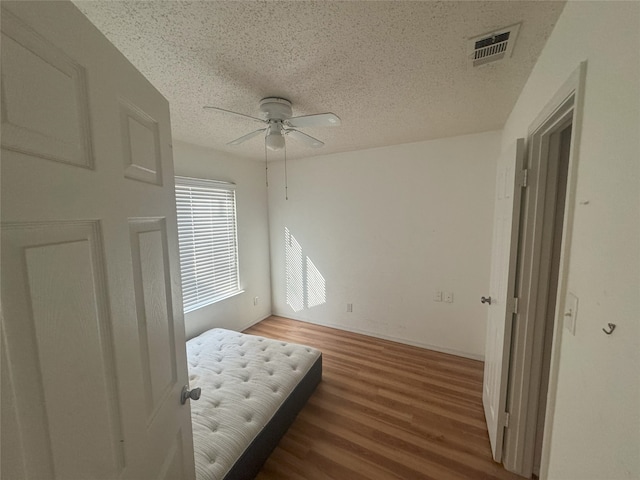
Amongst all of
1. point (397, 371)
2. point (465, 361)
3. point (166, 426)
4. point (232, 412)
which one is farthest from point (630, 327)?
point (465, 361)

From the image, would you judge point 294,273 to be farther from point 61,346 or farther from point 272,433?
point 61,346

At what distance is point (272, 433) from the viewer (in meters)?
1.61

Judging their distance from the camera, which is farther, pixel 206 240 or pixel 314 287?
pixel 314 287

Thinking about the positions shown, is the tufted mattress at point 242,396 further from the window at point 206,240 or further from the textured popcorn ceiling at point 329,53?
the textured popcorn ceiling at point 329,53

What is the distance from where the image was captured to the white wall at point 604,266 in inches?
21.3

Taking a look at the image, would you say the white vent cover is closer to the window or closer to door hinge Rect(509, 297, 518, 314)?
door hinge Rect(509, 297, 518, 314)

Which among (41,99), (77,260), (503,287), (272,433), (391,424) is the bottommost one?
(391,424)

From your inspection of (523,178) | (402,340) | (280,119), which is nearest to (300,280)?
(402,340)

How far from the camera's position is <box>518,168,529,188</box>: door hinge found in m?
1.33

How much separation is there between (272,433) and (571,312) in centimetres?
172

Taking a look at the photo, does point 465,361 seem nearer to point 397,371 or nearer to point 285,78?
point 397,371

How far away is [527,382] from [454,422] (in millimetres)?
732

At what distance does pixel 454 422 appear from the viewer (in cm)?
183

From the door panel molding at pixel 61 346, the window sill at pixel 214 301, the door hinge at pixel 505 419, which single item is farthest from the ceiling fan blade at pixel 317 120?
the window sill at pixel 214 301
